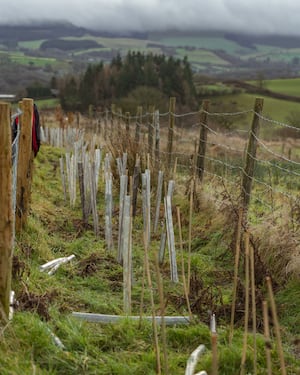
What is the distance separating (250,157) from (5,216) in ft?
10.7

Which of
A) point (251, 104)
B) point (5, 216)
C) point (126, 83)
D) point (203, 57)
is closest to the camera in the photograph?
point (5, 216)

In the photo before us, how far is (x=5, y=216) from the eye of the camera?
2.85 metres

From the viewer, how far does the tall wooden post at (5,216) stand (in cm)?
281

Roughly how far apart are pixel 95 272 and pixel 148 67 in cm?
4227

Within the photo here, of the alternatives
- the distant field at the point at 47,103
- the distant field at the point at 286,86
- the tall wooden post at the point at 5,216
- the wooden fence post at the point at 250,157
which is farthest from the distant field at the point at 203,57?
the tall wooden post at the point at 5,216

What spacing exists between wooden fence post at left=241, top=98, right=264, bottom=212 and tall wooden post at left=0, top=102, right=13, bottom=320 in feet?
10.0

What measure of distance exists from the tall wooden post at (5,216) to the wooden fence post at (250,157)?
3059 millimetres

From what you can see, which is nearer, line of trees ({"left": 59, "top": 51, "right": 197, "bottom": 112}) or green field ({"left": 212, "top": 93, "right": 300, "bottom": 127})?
Result: green field ({"left": 212, "top": 93, "right": 300, "bottom": 127})

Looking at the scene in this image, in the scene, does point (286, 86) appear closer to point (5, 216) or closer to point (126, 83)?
point (126, 83)

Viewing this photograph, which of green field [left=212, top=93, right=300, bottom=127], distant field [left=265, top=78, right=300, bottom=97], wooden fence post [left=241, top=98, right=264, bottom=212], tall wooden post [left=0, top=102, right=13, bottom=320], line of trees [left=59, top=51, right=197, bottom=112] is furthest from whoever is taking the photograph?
distant field [left=265, top=78, right=300, bottom=97]

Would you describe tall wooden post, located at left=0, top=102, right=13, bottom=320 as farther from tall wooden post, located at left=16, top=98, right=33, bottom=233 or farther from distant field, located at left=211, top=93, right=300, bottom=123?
distant field, located at left=211, top=93, right=300, bottom=123

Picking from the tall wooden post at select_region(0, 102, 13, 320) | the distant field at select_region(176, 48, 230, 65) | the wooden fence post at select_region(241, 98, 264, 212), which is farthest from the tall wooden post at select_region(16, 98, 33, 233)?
Answer: the distant field at select_region(176, 48, 230, 65)

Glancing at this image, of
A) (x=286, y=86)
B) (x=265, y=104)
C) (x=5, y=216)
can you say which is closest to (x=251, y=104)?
(x=265, y=104)

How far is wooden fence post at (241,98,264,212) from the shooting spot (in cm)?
532
